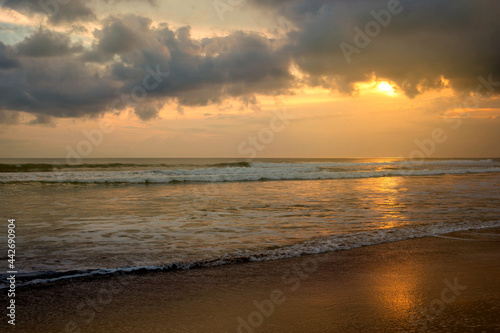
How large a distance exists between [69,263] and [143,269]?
1.25 meters

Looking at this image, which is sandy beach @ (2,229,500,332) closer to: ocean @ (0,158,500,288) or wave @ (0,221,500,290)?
wave @ (0,221,500,290)

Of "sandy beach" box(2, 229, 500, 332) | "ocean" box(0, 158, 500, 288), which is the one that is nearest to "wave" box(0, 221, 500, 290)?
"ocean" box(0, 158, 500, 288)

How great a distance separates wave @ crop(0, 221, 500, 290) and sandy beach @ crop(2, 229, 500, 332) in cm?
23

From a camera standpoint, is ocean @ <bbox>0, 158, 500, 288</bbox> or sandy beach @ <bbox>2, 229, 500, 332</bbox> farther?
ocean @ <bbox>0, 158, 500, 288</bbox>

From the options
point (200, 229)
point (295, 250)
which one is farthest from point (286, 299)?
point (200, 229)

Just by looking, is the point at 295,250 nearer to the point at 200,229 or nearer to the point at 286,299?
the point at 286,299

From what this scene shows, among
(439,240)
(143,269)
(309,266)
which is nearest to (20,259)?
(143,269)

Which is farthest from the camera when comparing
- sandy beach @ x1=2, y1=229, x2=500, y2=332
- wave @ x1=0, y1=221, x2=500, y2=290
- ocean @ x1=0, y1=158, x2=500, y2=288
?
ocean @ x1=0, y1=158, x2=500, y2=288

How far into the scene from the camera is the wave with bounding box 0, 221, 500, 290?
4922 millimetres

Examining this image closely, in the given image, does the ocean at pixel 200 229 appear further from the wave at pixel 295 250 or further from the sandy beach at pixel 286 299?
the sandy beach at pixel 286 299

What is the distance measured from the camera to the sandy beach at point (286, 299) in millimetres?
3492

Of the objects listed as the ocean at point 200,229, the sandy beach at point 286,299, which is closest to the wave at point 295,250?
the ocean at point 200,229

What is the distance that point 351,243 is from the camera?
23.0 ft

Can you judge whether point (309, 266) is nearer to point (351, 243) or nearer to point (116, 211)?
point (351, 243)
